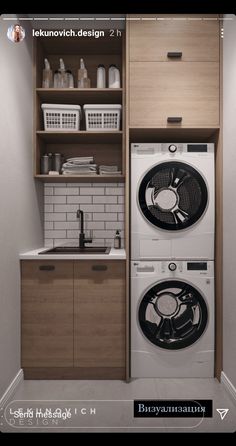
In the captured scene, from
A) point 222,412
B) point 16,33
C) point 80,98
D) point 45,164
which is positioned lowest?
point 222,412

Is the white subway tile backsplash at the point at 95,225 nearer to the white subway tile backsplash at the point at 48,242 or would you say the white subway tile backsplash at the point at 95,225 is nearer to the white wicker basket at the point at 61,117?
the white subway tile backsplash at the point at 48,242

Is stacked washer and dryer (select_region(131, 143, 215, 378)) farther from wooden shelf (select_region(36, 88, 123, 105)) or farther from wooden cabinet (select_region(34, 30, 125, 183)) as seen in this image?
wooden shelf (select_region(36, 88, 123, 105))

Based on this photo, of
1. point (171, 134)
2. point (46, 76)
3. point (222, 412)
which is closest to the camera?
point (222, 412)

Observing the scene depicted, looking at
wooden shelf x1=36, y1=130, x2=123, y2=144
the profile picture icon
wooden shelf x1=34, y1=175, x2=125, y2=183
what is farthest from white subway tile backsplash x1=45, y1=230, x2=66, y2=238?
the profile picture icon

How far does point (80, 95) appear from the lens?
237 cm

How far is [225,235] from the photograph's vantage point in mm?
2041

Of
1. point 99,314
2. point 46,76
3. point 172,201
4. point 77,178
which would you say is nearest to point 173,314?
point 99,314

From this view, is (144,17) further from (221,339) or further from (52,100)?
(221,339)

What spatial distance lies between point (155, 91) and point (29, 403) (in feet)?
7.27

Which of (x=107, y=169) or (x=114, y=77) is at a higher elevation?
(x=114, y=77)

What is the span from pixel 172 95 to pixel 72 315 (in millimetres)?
1700

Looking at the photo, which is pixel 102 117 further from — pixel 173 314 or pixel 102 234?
pixel 173 314

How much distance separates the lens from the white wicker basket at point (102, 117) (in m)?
2.34
